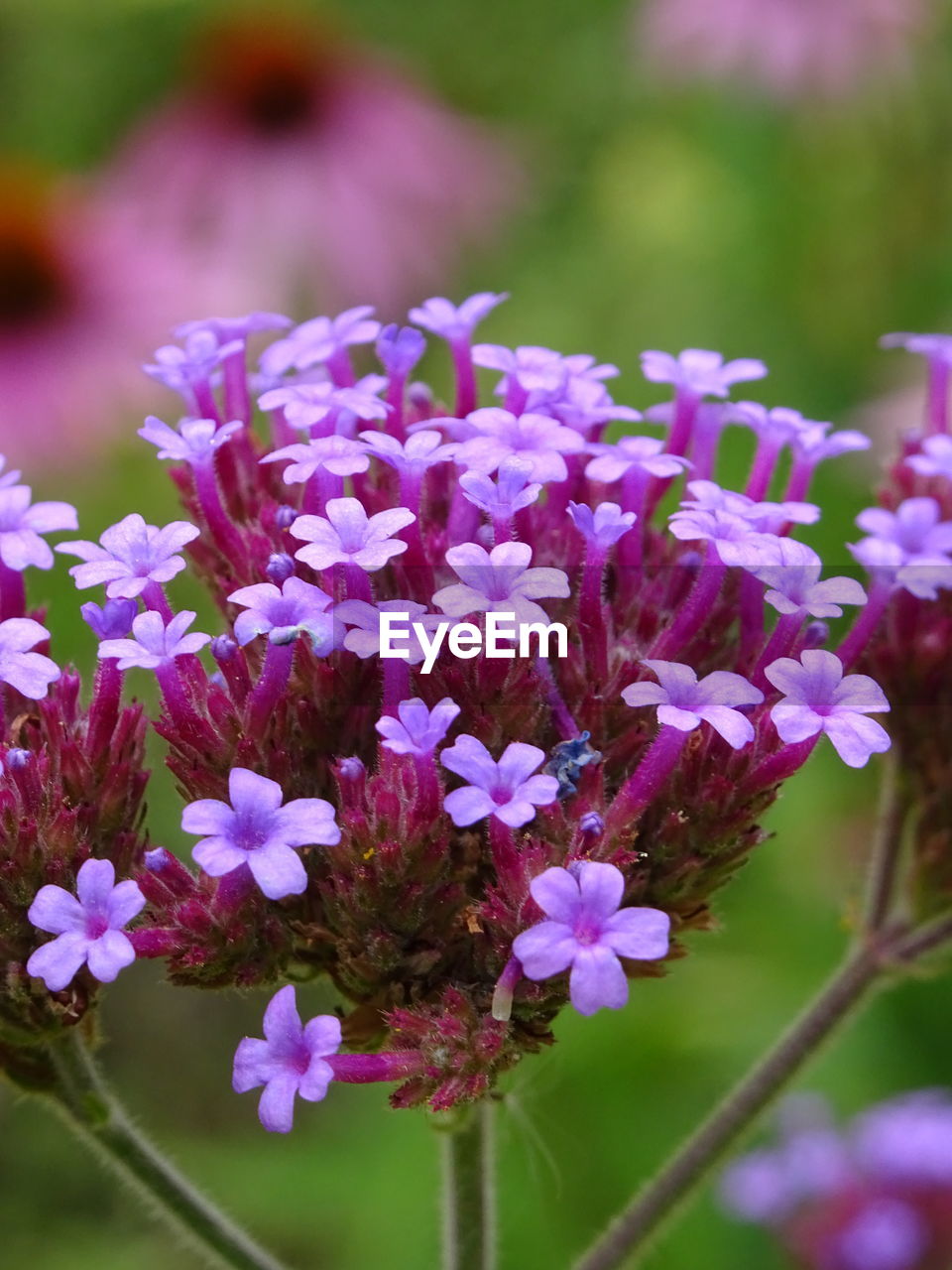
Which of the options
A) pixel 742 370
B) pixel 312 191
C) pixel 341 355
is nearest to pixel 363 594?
pixel 341 355

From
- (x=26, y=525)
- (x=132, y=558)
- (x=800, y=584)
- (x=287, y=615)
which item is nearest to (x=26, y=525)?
(x=26, y=525)

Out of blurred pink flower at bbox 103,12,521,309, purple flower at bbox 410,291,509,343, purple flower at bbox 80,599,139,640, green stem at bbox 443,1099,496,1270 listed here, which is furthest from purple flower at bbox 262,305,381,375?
blurred pink flower at bbox 103,12,521,309

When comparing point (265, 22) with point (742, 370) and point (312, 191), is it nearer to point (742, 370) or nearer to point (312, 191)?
point (312, 191)

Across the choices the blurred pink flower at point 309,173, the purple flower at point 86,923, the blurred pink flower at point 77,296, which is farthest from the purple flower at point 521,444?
the blurred pink flower at point 309,173

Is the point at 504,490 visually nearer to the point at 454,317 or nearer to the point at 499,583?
the point at 499,583

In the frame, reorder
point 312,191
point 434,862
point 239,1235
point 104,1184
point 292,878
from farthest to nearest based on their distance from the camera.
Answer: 1. point 312,191
2. point 104,1184
3. point 239,1235
4. point 434,862
5. point 292,878

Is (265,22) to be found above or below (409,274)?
above
